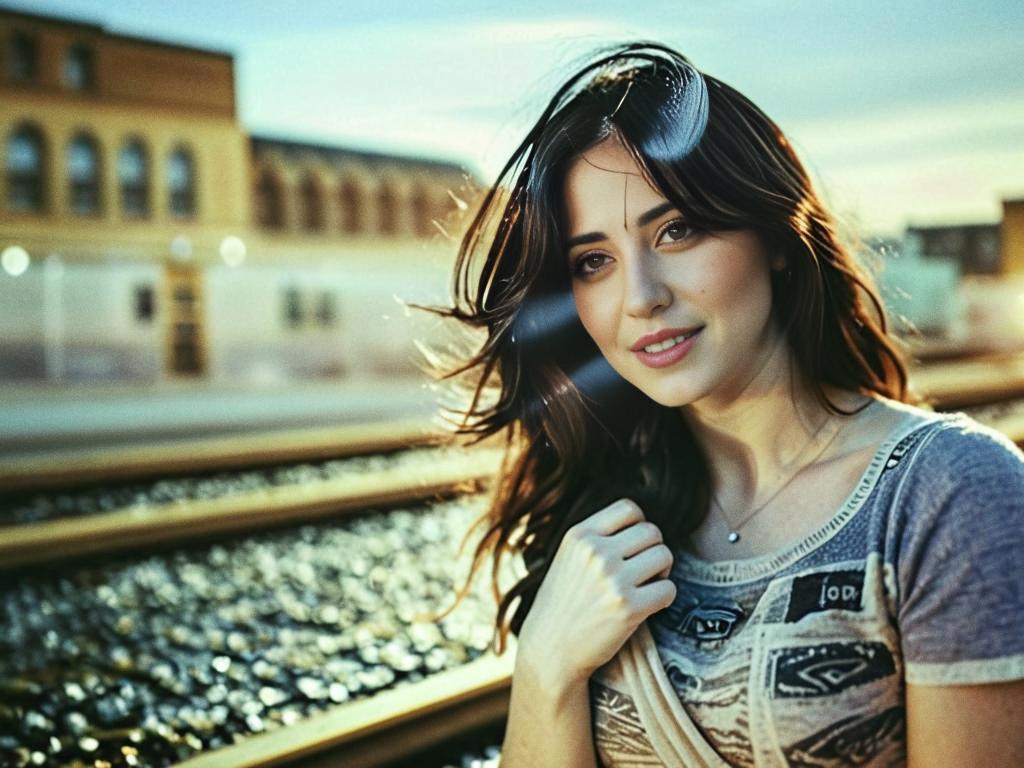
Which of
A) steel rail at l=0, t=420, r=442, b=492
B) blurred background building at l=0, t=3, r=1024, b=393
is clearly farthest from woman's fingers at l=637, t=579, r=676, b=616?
blurred background building at l=0, t=3, r=1024, b=393

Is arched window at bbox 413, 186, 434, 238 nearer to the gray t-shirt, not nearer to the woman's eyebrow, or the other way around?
the woman's eyebrow

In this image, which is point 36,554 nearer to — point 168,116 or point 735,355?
point 735,355

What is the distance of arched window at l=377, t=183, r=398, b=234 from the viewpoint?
3438 cm

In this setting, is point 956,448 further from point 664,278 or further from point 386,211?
point 386,211

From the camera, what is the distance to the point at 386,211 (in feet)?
114

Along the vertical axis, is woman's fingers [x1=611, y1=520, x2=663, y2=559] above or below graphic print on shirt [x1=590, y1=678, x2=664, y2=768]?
above

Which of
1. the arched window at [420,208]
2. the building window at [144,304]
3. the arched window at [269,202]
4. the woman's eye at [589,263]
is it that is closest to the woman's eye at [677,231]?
the woman's eye at [589,263]

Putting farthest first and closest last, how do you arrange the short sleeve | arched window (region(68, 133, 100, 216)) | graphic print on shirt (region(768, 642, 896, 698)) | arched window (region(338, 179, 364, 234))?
1. arched window (region(338, 179, 364, 234))
2. arched window (region(68, 133, 100, 216))
3. graphic print on shirt (region(768, 642, 896, 698))
4. the short sleeve

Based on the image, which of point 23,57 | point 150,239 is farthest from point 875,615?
point 23,57

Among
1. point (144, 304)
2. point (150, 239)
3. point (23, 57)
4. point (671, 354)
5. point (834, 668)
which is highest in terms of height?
point (23, 57)

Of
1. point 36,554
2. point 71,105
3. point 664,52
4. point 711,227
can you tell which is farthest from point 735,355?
point 71,105

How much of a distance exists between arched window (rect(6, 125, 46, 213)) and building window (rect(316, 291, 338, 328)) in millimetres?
7506

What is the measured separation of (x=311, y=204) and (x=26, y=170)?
8.77m

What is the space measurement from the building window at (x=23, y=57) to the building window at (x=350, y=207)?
31.7ft
